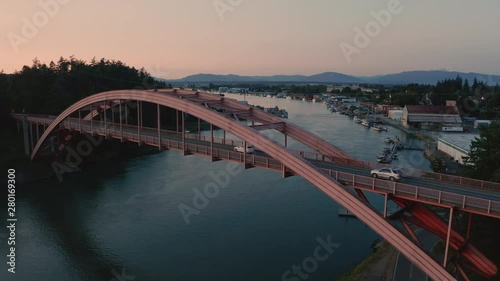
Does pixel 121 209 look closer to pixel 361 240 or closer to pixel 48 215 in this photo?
pixel 48 215

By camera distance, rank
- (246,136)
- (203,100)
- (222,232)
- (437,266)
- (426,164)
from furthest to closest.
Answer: (426,164) < (222,232) < (203,100) < (246,136) < (437,266)

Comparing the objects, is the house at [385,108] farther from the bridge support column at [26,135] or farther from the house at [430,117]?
the bridge support column at [26,135]

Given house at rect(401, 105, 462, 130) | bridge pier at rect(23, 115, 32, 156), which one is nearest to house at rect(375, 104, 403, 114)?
house at rect(401, 105, 462, 130)

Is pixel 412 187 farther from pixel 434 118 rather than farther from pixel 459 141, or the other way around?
pixel 434 118

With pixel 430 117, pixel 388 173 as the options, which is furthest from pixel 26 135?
pixel 430 117

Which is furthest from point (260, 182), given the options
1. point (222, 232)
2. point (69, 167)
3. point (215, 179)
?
point (69, 167)

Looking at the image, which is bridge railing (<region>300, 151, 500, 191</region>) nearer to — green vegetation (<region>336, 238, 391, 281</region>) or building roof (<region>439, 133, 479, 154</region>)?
green vegetation (<region>336, 238, 391, 281</region>)

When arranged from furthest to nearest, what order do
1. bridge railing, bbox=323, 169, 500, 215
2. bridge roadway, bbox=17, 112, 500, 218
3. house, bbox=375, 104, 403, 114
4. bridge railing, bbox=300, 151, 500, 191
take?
house, bbox=375, 104, 403, 114
bridge railing, bbox=300, 151, 500, 191
bridge roadway, bbox=17, 112, 500, 218
bridge railing, bbox=323, 169, 500, 215
